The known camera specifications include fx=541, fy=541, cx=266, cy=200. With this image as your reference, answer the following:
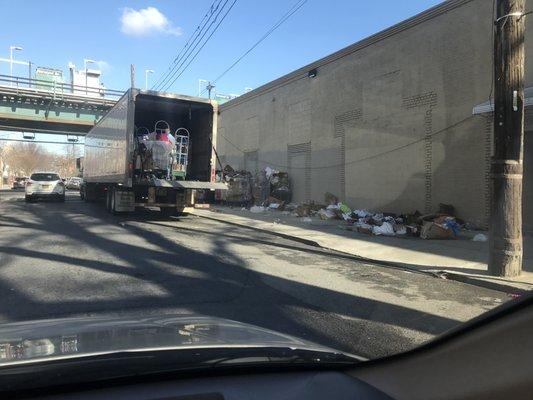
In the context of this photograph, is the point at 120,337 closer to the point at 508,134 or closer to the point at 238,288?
the point at 238,288

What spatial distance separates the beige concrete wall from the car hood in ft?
46.2

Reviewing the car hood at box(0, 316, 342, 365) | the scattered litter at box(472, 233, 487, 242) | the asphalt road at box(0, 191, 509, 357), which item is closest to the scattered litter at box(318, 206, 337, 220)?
the scattered litter at box(472, 233, 487, 242)

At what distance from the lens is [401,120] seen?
19203 mm

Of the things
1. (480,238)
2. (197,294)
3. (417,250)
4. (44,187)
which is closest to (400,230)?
(480,238)

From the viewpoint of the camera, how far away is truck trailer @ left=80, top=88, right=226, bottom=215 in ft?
53.9

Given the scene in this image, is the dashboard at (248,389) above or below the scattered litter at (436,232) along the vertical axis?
above

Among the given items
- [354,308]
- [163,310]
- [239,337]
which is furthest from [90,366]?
[354,308]

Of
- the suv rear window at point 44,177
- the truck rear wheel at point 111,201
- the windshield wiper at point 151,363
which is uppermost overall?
the suv rear window at point 44,177

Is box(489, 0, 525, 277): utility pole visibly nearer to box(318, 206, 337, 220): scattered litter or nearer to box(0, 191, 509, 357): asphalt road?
box(0, 191, 509, 357): asphalt road

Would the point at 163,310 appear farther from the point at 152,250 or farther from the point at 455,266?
the point at 455,266

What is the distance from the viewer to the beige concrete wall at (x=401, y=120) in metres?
16.2

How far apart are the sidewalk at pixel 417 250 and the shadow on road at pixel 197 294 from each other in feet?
5.36

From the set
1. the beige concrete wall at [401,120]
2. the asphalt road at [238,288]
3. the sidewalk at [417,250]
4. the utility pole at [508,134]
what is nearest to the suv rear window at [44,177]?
the beige concrete wall at [401,120]

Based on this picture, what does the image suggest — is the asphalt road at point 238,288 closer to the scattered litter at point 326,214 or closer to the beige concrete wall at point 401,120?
the beige concrete wall at point 401,120
